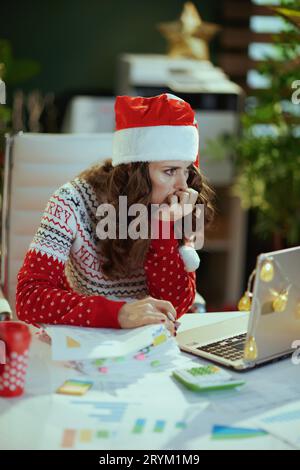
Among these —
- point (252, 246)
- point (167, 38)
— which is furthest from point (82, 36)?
point (252, 246)

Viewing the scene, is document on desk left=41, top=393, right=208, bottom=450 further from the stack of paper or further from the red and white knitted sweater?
the red and white knitted sweater

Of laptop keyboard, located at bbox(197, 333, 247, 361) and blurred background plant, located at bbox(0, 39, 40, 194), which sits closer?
laptop keyboard, located at bbox(197, 333, 247, 361)

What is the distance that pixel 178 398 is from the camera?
141 cm

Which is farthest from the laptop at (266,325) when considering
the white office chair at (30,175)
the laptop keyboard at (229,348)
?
the white office chair at (30,175)

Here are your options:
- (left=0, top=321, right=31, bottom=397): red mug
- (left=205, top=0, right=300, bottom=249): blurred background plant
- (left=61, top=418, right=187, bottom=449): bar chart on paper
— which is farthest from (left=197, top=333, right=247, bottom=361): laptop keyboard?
(left=205, top=0, right=300, bottom=249): blurred background plant

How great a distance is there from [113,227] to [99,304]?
0.34 meters

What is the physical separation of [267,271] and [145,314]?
311 mm

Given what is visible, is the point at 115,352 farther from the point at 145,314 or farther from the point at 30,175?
the point at 30,175

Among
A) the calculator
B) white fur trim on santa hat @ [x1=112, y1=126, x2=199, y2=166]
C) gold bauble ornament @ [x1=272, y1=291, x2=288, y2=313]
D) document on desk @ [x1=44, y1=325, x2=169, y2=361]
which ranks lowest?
the calculator

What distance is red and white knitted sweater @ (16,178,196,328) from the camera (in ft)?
5.59

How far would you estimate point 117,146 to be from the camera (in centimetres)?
193

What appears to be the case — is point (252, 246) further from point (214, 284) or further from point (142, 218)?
point (142, 218)

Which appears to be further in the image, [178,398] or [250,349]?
[250,349]

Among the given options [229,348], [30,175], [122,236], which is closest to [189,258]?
[122,236]
